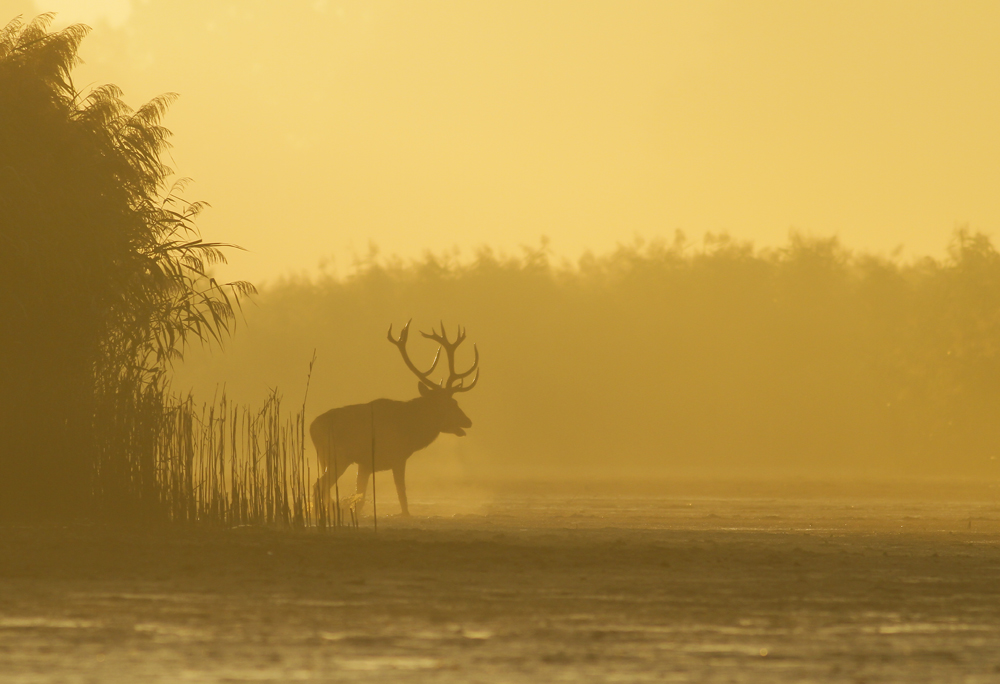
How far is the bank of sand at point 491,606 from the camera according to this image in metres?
6.10

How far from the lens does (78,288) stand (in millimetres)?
15945

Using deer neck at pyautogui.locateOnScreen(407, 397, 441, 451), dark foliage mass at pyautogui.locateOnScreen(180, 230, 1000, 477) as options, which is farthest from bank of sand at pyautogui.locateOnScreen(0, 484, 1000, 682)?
dark foliage mass at pyautogui.locateOnScreen(180, 230, 1000, 477)

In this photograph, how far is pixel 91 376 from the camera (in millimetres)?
16016

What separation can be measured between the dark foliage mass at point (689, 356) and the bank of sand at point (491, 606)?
1277 inches

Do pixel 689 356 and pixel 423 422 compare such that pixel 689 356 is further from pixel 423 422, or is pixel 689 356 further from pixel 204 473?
pixel 204 473

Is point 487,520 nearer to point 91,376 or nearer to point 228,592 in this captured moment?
A: point 91,376

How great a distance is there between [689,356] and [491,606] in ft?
183

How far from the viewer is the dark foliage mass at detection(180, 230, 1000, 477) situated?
48.9 metres

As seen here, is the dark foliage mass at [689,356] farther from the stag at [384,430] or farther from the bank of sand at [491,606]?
the bank of sand at [491,606]

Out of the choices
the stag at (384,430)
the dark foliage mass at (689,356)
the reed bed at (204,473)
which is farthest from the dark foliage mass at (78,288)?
the dark foliage mass at (689,356)

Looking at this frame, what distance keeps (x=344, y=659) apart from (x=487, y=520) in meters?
12.2

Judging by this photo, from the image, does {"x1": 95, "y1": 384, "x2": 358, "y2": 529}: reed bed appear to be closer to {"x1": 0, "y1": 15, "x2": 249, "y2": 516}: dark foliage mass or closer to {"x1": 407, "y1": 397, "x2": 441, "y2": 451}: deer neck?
{"x1": 0, "y1": 15, "x2": 249, "y2": 516}: dark foliage mass

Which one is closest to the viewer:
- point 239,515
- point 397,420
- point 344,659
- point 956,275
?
point 344,659

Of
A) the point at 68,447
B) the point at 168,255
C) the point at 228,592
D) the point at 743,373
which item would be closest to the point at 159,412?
the point at 68,447
